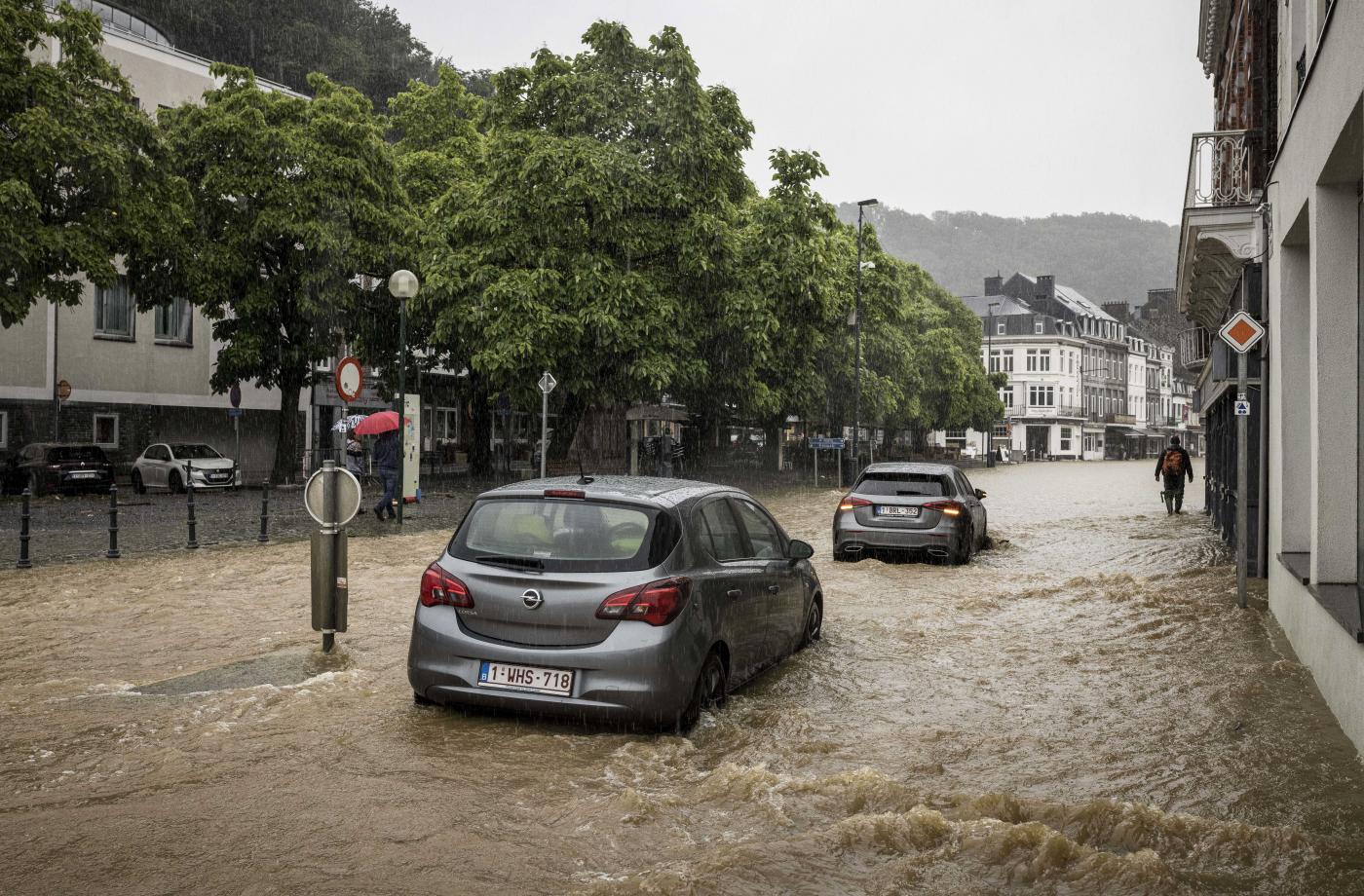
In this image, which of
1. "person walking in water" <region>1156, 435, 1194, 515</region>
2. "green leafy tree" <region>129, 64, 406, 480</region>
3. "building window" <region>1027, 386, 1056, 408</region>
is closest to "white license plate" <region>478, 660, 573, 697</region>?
"person walking in water" <region>1156, 435, 1194, 515</region>

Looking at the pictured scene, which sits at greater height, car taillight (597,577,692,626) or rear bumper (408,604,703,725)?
car taillight (597,577,692,626)

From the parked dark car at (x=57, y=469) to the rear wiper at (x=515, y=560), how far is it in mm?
23757

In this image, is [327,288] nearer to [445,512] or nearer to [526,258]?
[526,258]

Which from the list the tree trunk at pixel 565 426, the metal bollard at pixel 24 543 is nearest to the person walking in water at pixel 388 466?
the metal bollard at pixel 24 543

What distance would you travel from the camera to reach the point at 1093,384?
115m

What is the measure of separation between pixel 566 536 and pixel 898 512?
9729mm

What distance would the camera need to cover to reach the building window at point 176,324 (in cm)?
3803

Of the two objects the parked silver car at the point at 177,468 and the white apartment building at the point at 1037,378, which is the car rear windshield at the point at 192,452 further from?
the white apartment building at the point at 1037,378

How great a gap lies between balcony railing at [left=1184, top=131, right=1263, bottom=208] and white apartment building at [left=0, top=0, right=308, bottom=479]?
2710 centimetres

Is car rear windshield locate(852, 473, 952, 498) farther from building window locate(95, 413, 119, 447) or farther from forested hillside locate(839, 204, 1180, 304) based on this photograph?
forested hillside locate(839, 204, 1180, 304)

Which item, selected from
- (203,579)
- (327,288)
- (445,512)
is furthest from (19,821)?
(327,288)

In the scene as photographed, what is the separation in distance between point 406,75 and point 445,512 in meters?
38.5

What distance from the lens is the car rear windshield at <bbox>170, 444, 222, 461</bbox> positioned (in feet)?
103

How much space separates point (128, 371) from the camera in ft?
121
